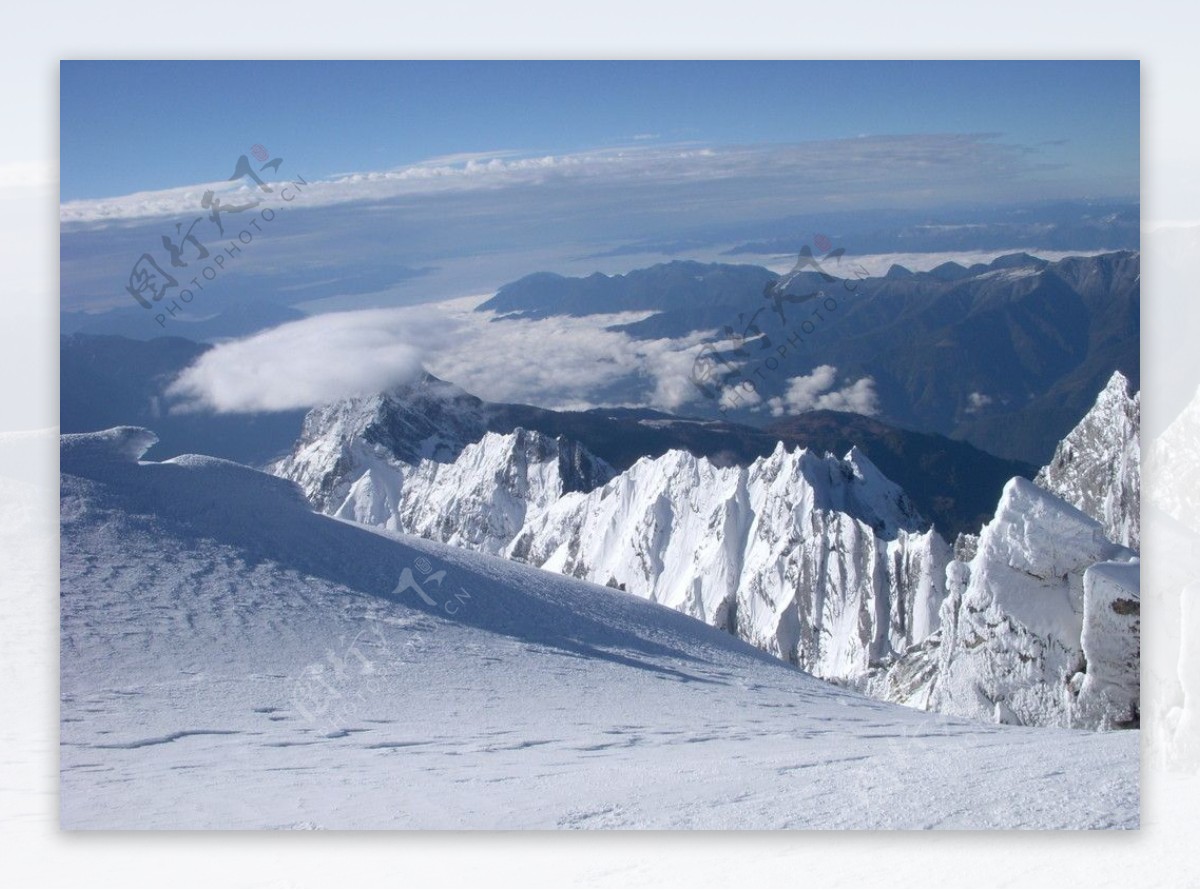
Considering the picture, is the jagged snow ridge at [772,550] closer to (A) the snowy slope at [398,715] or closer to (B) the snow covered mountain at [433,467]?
(B) the snow covered mountain at [433,467]

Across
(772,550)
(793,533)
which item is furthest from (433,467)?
(793,533)

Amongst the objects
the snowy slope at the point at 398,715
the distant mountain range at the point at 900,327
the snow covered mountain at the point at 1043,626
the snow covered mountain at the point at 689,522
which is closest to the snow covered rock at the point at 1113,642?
the snow covered mountain at the point at 1043,626

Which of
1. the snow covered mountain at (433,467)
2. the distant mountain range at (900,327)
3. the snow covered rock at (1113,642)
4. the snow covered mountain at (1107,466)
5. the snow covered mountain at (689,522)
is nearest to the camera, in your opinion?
the snow covered rock at (1113,642)

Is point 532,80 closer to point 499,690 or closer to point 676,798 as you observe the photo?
point 499,690

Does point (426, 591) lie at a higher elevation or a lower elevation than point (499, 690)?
higher

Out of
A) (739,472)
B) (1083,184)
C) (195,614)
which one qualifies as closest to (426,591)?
(195,614)

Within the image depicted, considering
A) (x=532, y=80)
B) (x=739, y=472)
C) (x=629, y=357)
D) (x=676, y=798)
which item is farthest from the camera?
(x=739, y=472)

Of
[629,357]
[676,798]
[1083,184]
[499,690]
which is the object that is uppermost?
[1083,184]

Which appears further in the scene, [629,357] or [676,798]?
[629,357]
